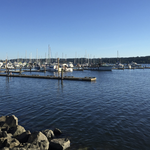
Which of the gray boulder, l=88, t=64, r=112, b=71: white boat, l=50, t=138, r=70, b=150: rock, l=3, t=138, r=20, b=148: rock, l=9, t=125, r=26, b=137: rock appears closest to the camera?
l=3, t=138, r=20, b=148: rock

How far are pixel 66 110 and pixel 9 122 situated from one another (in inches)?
289

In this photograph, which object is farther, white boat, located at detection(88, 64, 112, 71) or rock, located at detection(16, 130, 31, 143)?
white boat, located at detection(88, 64, 112, 71)

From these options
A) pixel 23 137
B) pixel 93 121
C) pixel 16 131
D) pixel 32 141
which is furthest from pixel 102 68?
pixel 32 141

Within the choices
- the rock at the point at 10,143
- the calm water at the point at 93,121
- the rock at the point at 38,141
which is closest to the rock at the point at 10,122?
the calm water at the point at 93,121

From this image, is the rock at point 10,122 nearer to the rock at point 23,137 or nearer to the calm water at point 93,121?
the calm water at point 93,121

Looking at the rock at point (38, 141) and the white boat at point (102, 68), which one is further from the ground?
the white boat at point (102, 68)

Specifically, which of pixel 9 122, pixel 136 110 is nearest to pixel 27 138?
→ pixel 9 122

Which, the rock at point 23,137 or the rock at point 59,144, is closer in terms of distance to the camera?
the rock at point 59,144

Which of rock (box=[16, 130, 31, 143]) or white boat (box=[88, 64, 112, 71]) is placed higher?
white boat (box=[88, 64, 112, 71])

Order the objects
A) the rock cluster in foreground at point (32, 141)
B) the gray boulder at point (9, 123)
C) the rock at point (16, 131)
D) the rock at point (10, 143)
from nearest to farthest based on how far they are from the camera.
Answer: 1. the rock cluster in foreground at point (32, 141)
2. the rock at point (10, 143)
3. the rock at point (16, 131)
4. the gray boulder at point (9, 123)

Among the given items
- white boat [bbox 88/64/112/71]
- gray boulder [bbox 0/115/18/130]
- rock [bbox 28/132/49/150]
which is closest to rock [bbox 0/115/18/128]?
gray boulder [bbox 0/115/18/130]

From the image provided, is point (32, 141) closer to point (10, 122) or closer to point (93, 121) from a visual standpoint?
point (10, 122)

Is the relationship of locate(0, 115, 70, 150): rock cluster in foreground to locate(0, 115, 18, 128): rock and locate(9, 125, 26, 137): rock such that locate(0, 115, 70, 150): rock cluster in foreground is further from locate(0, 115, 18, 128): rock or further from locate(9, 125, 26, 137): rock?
locate(0, 115, 18, 128): rock

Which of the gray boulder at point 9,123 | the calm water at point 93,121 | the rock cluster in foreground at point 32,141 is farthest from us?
the gray boulder at point 9,123
